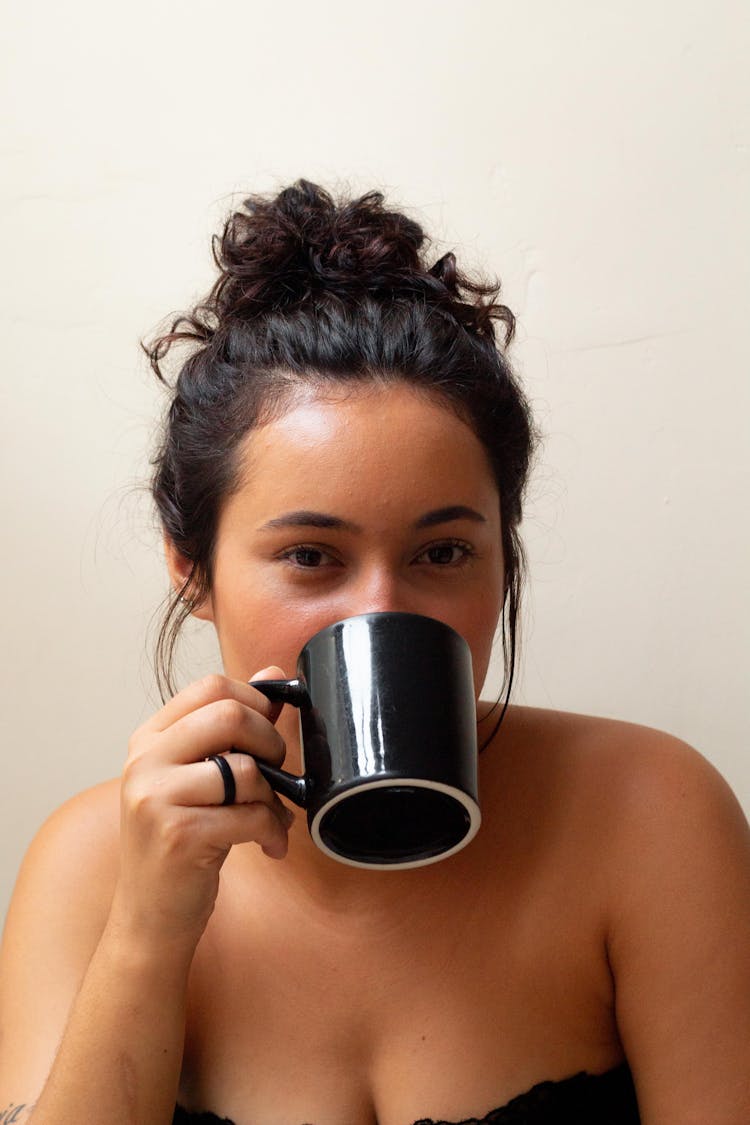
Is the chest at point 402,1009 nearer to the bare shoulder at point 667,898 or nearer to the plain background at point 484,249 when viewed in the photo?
the bare shoulder at point 667,898

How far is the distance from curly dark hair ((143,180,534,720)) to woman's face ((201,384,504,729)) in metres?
0.04

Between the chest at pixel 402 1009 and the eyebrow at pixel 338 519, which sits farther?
the chest at pixel 402 1009

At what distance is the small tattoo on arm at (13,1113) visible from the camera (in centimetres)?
111

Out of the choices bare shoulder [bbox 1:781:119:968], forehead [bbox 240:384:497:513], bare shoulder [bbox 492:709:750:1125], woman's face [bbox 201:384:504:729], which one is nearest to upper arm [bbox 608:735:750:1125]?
bare shoulder [bbox 492:709:750:1125]

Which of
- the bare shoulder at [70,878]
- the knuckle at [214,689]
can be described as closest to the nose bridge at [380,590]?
the knuckle at [214,689]

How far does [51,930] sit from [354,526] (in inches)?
20.3

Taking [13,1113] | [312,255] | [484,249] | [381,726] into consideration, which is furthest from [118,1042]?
[484,249]

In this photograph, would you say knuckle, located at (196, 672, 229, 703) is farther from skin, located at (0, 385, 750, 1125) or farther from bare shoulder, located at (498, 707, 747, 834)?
bare shoulder, located at (498, 707, 747, 834)

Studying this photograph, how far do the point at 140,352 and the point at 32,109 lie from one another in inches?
12.3

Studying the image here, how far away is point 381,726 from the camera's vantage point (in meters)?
0.86

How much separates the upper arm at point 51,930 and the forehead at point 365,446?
43cm

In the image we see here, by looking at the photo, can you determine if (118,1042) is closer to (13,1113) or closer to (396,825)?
(13,1113)

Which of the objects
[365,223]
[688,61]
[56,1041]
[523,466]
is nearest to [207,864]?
[56,1041]

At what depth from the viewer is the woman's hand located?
0.95 meters
